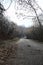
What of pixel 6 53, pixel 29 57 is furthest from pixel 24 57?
pixel 6 53

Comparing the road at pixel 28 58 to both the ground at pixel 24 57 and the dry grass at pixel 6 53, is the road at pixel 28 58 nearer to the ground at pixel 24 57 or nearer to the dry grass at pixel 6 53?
the ground at pixel 24 57

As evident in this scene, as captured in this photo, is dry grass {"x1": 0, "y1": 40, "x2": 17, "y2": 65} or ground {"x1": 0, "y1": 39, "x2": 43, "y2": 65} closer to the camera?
ground {"x1": 0, "y1": 39, "x2": 43, "y2": 65}

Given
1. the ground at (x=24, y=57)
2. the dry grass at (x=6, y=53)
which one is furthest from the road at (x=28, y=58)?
the dry grass at (x=6, y=53)

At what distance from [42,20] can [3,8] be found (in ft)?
57.6

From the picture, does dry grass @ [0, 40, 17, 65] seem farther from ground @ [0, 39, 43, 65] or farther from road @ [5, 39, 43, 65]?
road @ [5, 39, 43, 65]

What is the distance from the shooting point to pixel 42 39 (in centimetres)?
3269

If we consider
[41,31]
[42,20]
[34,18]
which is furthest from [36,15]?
[41,31]

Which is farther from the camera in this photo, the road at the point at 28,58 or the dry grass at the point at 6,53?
the dry grass at the point at 6,53

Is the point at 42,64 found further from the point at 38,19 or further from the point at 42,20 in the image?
the point at 42,20

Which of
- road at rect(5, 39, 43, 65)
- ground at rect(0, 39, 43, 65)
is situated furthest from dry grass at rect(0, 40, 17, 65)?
road at rect(5, 39, 43, 65)

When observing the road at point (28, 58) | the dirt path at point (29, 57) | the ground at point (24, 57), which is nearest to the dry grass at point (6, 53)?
the ground at point (24, 57)

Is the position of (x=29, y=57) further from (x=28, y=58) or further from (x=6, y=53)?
(x=6, y=53)

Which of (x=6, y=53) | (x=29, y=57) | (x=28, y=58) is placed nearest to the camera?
(x=28, y=58)

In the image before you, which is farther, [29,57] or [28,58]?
[29,57]
